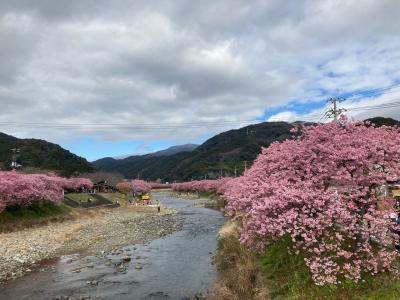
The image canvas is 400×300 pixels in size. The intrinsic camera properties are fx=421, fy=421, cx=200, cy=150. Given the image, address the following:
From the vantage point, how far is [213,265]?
3142 cm

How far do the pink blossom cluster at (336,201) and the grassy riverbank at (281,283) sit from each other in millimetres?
458

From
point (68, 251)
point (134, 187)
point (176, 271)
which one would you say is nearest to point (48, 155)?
point (134, 187)

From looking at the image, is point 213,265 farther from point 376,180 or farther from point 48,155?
point 48,155

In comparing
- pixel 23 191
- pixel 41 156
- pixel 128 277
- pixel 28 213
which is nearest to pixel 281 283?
pixel 128 277

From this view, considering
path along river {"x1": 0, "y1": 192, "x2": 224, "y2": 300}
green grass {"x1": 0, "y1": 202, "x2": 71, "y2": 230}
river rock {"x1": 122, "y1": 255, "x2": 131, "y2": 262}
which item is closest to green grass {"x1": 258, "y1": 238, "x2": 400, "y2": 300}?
path along river {"x1": 0, "y1": 192, "x2": 224, "y2": 300}

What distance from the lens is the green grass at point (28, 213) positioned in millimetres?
53850

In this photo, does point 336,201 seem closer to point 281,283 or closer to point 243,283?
point 281,283

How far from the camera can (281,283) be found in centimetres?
1853

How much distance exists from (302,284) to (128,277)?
15583 mm

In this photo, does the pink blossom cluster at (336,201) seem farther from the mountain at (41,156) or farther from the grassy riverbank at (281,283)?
the mountain at (41,156)

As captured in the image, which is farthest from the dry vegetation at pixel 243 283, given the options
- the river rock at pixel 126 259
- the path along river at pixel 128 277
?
the river rock at pixel 126 259

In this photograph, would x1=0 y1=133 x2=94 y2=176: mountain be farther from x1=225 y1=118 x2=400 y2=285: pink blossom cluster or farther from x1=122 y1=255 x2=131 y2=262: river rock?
x1=225 y1=118 x2=400 y2=285: pink blossom cluster

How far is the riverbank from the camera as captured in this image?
1363 inches

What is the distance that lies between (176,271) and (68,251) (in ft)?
49.2
